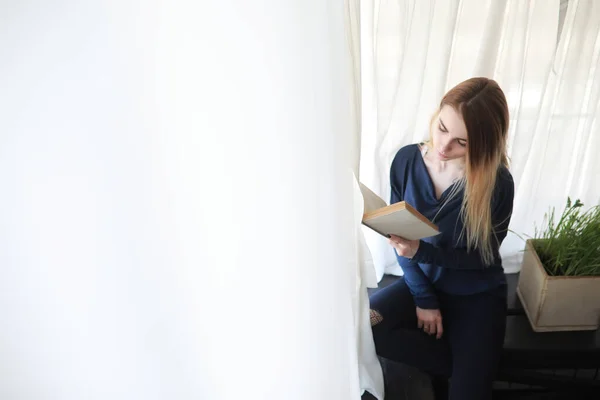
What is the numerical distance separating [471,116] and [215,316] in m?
0.68

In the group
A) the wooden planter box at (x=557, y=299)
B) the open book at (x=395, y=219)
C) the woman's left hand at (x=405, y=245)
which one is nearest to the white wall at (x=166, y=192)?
the open book at (x=395, y=219)

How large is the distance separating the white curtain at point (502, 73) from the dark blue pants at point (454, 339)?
185 mm

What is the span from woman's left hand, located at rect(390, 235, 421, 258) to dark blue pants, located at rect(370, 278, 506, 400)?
0.20 metres

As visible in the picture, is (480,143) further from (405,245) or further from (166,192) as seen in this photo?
(166,192)

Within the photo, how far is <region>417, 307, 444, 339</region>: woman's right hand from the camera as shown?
130 cm

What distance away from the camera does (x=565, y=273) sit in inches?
51.6

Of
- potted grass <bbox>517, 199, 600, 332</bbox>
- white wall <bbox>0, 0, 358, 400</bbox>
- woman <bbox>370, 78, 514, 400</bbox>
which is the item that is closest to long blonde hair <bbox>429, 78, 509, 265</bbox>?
woman <bbox>370, 78, 514, 400</bbox>

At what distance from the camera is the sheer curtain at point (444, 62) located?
3.50 ft

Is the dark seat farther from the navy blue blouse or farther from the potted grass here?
the navy blue blouse

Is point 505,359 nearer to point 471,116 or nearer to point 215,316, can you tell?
point 471,116

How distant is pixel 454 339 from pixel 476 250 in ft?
0.75

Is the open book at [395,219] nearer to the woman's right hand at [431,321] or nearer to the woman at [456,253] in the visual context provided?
the woman at [456,253]

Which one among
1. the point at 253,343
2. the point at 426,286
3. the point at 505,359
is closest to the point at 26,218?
the point at 253,343

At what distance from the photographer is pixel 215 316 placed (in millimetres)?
664
